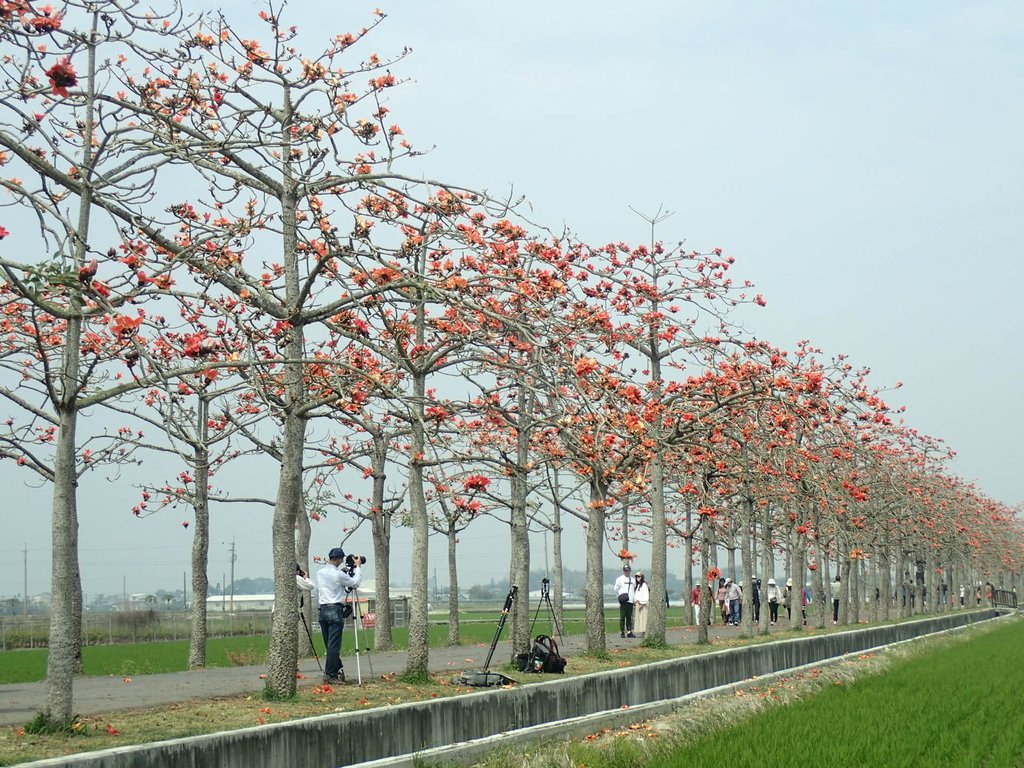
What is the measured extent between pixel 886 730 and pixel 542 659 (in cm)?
648

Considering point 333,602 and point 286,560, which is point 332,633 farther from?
point 286,560

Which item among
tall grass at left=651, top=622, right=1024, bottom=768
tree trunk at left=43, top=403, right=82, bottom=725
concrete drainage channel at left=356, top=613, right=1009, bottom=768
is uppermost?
tree trunk at left=43, top=403, right=82, bottom=725

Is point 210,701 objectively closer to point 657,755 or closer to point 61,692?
point 61,692

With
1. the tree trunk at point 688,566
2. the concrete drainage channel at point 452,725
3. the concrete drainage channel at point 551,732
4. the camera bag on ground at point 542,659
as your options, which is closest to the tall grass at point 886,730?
the concrete drainage channel at point 551,732

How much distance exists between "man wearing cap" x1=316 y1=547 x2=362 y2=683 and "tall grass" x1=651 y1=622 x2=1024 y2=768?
6092 millimetres

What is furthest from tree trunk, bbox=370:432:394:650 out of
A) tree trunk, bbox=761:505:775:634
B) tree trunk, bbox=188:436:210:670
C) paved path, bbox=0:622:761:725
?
tree trunk, bbox=761:505:775:634

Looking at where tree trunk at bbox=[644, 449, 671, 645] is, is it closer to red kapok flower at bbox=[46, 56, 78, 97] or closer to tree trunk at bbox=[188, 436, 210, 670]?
tree trunk at bbox=[188, 436, 210, 670]

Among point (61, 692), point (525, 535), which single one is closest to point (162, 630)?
point (525, 535)

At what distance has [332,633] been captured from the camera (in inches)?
766

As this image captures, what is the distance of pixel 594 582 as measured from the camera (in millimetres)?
25562

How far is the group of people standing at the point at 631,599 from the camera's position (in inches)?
1425

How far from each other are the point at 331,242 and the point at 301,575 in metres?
7.66

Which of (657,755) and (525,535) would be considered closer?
(657,755)

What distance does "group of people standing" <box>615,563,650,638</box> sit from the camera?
3619 cm
